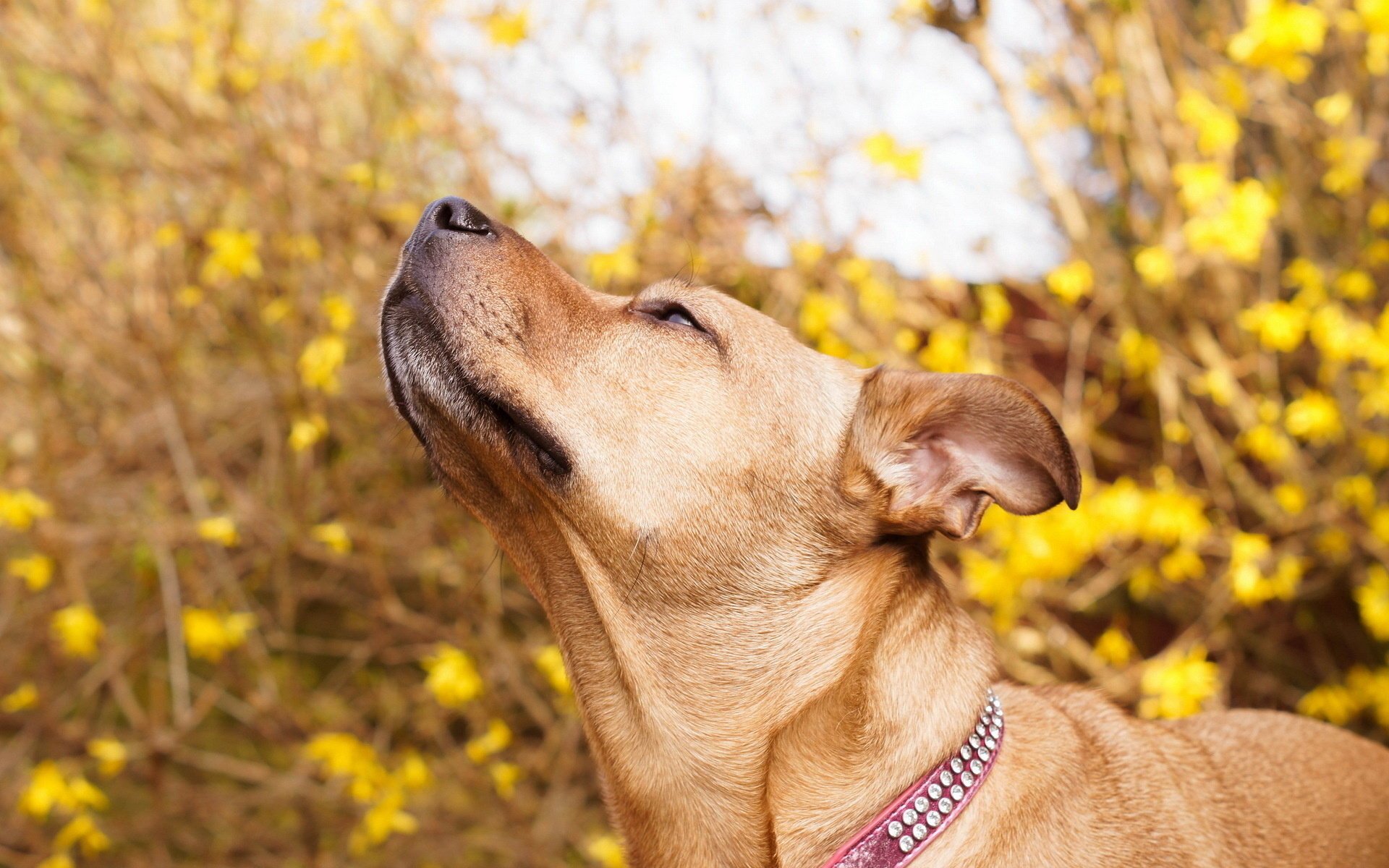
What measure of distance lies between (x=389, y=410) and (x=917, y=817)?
374 cm

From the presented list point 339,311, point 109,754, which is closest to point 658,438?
point 339,311

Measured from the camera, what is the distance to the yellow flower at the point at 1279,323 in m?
3.82

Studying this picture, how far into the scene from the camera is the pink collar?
216cm

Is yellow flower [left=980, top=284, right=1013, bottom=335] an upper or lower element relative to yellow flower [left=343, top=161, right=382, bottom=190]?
lower

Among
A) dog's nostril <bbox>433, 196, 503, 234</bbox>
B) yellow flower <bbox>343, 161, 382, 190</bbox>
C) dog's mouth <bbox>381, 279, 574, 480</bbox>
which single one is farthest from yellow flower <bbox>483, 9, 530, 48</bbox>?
dog's mouth <bbox>381, 279, 574, 480</bbox>

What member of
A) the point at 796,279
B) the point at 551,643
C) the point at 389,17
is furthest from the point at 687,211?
the point at 551,643

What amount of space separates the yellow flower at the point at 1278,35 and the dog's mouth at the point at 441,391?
2542 millimetres

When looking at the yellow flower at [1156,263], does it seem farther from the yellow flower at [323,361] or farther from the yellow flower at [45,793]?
the yellow flower at [45,793]

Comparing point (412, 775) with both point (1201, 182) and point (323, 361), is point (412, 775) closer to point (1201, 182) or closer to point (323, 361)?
point (323, 361)

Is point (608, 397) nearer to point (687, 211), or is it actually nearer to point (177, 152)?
point (687, 211)

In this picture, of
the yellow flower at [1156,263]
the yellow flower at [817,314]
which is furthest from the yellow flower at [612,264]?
the yellow flower at [1156,263]

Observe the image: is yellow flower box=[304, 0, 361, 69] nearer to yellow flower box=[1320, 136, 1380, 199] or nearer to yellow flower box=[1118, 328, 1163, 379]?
yellow flower box=[1118, 328, 1163, 379]

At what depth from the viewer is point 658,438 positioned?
8.00 feet

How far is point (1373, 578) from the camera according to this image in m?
4.10
